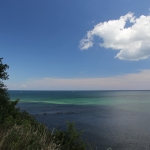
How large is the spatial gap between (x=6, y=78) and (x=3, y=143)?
507 inches

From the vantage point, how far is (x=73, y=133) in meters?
11.0

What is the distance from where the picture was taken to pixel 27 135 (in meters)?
6.39

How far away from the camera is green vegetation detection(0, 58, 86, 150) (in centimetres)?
565

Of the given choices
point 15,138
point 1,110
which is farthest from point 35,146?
point 1,110

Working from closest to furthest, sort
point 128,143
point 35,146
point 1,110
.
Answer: point 35,146, point 1,110, point 128,143

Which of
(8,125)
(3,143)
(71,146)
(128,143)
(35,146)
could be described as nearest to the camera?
(3,143)

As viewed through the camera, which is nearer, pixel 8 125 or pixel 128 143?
pixel 8 125

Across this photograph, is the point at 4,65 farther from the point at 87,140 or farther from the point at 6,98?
the point at 87,140

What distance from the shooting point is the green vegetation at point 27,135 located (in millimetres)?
5650

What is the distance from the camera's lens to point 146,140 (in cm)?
1897

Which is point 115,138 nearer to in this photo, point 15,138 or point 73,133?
point 73,133

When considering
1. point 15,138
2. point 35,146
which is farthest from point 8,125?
point 35,146

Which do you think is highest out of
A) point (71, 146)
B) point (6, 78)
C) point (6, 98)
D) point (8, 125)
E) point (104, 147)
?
point (6, 78)

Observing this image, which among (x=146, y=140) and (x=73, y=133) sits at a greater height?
(x=73, y=133)
